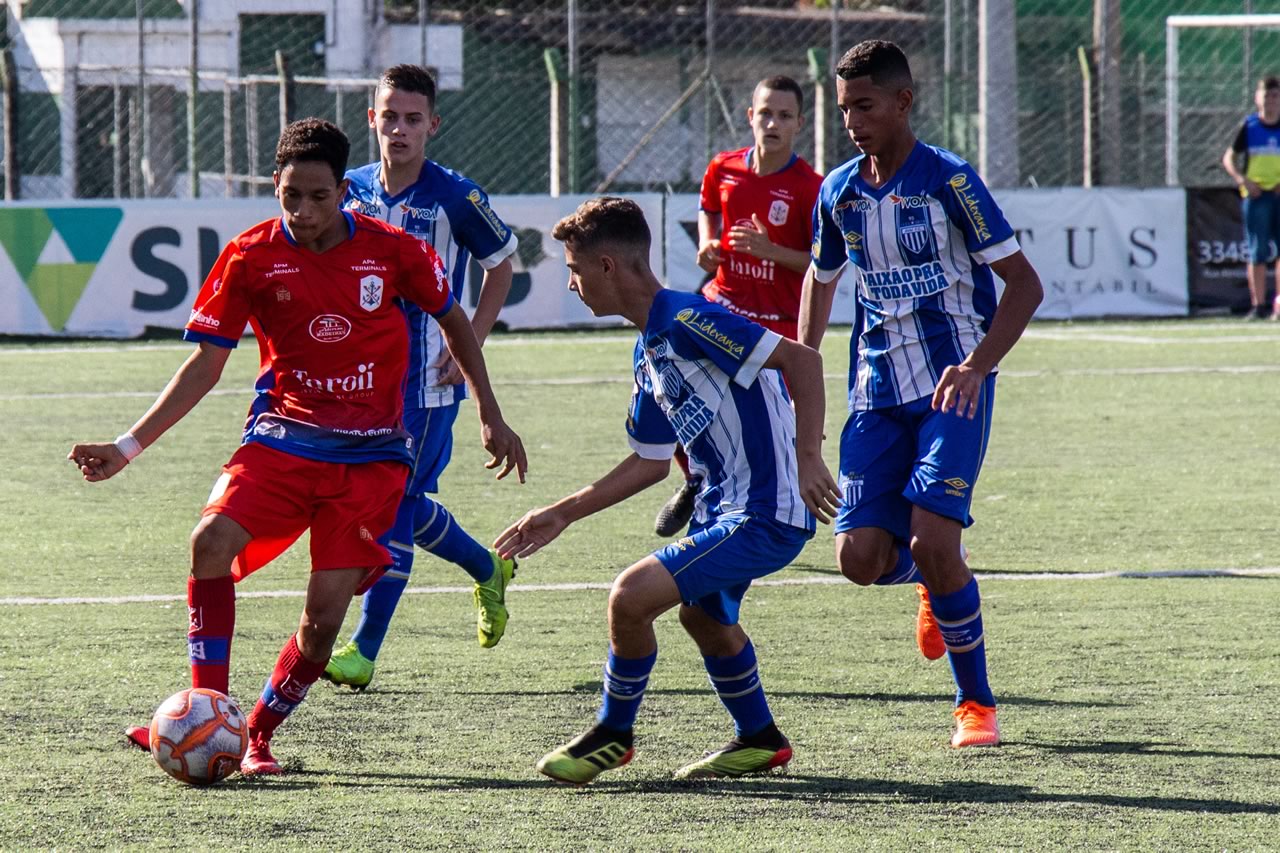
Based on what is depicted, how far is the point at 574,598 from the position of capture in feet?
22.7

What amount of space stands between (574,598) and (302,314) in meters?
2.30

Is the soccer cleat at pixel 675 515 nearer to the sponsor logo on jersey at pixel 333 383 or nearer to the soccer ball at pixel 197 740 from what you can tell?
the sponsor logo on jersey at pixel 333 383

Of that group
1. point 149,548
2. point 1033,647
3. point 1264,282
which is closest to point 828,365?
point 1264,282

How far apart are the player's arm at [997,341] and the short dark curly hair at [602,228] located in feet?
2.97

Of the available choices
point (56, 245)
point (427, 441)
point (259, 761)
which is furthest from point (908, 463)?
point (56, 245)

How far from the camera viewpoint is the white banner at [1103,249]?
17.9 metres

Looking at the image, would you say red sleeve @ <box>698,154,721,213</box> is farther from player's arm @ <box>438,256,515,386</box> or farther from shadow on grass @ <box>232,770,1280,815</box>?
shadow on grass @ <box>232,770,1280,815</box>

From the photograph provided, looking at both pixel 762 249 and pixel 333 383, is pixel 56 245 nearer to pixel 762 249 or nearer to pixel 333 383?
pixel 762 249

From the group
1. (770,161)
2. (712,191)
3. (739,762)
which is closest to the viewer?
(739,762)

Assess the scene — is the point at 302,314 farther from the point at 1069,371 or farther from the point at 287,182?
the point at 1069,371

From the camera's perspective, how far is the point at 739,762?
4.65 m

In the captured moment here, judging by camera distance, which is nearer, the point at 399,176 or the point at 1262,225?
→ the point at 399,176

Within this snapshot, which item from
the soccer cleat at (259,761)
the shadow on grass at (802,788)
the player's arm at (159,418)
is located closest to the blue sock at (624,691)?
the shadow on grass at (802,788)

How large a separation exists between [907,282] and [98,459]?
7.22ft
